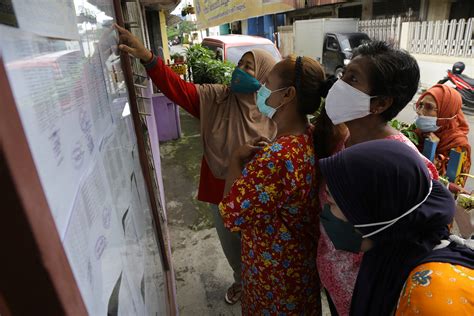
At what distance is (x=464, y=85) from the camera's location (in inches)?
249

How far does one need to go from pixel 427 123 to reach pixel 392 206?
1.68 meters

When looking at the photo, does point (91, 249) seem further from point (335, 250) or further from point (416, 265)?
point (335, 250)

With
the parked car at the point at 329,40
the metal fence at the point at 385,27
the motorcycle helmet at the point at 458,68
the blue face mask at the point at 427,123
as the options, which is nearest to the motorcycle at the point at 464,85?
the motorcycle helmet at the point at 458,68

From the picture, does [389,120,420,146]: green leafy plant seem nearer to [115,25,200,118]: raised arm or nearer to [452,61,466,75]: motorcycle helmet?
[115,25,200,118]: raised arm

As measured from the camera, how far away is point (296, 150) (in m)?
1.18

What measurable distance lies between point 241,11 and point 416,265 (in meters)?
3.01

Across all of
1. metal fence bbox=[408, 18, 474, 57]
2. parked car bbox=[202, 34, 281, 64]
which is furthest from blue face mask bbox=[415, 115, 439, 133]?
metal fence bbox=[408, 18, 474, 57]

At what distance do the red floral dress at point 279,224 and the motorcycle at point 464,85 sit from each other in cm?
653

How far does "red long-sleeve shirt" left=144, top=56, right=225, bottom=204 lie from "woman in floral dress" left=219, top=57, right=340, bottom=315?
1.49ft

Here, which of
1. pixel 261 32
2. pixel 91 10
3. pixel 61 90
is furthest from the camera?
pixel 261 32

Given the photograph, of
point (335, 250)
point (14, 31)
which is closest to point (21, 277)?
point (14, 31)

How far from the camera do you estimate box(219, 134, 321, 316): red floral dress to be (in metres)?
1.16

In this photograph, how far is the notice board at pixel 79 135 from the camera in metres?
0.35

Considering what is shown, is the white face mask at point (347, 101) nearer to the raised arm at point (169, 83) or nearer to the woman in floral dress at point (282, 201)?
the woman in floral dress at point (282, 201)
